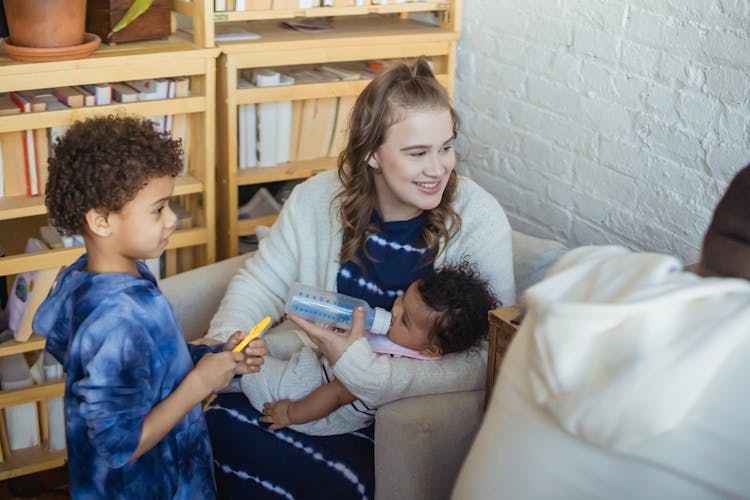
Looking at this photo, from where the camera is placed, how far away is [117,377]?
142cm

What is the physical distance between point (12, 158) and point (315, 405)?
1.07m

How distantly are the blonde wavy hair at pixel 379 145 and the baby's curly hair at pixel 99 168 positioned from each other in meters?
0.57

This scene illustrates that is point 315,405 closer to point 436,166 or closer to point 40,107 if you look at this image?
point 436,166

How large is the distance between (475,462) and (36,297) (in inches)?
60.3

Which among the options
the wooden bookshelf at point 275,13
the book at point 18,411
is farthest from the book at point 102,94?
the book at point 18,411

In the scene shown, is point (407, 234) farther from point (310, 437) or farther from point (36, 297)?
point (36, 297)

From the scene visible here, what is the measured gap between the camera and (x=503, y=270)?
78.0 inches

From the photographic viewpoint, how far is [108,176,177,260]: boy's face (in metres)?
1.47

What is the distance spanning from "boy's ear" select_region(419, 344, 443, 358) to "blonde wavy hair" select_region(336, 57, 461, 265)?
218 millimetres

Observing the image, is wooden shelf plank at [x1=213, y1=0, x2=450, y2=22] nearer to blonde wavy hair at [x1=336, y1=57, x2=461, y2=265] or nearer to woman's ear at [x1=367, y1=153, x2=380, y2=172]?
blonde wavy hair at [x1=336, y1=57, x2=461, y2=265]

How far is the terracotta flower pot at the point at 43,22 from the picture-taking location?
218 cm

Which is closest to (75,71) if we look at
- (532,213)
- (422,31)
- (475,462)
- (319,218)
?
(319,218)

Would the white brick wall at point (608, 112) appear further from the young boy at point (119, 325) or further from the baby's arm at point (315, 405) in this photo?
the young boy at point (119, 325)

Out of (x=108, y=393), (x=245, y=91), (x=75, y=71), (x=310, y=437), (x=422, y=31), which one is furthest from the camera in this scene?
(x=422, y=31)
